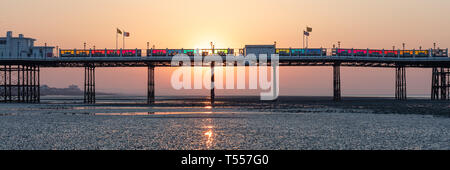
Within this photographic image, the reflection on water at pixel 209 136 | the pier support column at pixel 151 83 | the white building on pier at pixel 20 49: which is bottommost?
the reflection on water at pixel 209 136

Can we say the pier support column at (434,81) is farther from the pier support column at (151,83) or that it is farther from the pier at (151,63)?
the pier support column at (151,83)

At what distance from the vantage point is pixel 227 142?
2188cm

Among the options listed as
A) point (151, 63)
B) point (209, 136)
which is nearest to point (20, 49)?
point (151, 63)

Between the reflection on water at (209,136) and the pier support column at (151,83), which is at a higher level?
the pier support column at (151,83)

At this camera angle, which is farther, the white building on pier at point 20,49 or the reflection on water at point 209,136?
the white building on pier at point 20,49

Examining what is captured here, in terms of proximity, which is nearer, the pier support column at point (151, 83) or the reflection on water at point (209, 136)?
the reflection on water at point (209, 136)

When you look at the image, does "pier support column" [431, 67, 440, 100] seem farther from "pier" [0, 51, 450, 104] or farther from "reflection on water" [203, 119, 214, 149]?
"reflection on water" [203, 119, 214, 149]

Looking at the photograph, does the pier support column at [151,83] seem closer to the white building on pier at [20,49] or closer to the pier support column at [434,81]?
the white building on pier at [20,49]

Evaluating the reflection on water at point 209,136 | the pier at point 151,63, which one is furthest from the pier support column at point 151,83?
the reflection on water at point 209,136

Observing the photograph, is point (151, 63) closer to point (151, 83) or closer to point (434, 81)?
point (151, 83)

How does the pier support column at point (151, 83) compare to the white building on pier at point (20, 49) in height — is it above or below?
below
